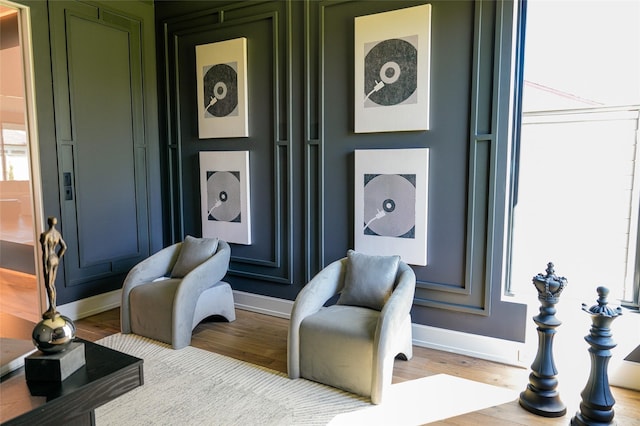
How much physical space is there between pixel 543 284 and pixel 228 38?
10.7ft

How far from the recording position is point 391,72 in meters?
3.08

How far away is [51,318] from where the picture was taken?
141 centimetres

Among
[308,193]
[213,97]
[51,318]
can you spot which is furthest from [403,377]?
[213,97]

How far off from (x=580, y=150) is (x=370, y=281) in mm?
1637

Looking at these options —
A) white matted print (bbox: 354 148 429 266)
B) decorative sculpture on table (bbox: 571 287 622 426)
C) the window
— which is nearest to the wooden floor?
decorative sculpture on table (bbox: 571 287 622 426)

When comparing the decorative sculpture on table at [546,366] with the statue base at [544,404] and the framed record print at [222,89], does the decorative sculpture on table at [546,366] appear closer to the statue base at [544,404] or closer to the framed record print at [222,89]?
the statue base at [544,404]

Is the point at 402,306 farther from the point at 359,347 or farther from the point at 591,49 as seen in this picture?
the point at 591,49

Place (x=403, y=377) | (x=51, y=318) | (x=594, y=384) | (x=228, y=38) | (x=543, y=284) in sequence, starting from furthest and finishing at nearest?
(x=228, y=38) < (x=403, y=377) < (x=543, y=284) < (x=594, y=384) < (x=51, y=318)

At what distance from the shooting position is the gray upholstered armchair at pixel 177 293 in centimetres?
309

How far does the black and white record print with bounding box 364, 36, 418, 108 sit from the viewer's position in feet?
9.87

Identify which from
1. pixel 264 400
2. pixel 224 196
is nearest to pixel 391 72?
pixel 224 196

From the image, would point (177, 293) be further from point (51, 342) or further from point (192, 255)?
point (51, 342)

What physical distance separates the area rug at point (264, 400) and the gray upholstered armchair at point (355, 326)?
11 centimetres

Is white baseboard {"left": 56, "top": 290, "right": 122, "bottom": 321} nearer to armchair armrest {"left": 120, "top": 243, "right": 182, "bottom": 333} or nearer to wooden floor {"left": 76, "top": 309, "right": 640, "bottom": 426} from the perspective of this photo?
wooden floor {"left": 76, "top": 309, "right": 640, "bottom": 426}
